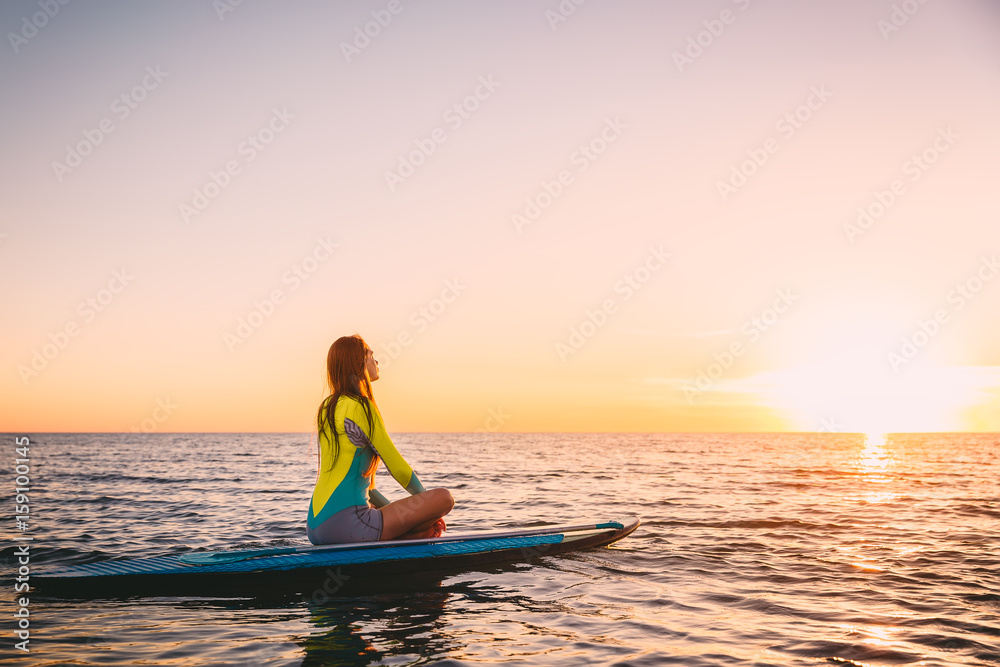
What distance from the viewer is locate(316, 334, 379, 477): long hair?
18.8ft

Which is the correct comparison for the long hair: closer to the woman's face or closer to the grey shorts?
the woman's face

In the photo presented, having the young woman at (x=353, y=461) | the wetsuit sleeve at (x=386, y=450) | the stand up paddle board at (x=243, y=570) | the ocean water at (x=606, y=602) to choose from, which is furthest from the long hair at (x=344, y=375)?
the ocean water at (x=606, y=602)

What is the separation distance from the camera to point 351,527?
236 inches

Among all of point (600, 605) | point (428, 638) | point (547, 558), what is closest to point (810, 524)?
point (547, 558)

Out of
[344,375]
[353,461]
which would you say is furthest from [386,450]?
[344,375]

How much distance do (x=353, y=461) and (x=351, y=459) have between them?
0.03m

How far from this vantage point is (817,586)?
6.66 meters

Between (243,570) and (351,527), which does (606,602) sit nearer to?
(351,527)

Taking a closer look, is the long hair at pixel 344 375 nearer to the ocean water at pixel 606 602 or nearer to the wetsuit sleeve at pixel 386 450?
the wetsuit sleeve at pixel 386 450

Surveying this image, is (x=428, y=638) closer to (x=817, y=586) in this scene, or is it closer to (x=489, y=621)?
(x=489, y=621)

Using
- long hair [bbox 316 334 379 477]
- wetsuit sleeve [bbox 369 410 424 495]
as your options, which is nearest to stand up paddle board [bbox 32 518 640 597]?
wetsuit sleeve [bbox 369 410 424 495]

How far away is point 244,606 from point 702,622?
12.6 ft

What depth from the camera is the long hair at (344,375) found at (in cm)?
573

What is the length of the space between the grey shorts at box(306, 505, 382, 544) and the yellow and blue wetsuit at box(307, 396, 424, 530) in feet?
0.21
